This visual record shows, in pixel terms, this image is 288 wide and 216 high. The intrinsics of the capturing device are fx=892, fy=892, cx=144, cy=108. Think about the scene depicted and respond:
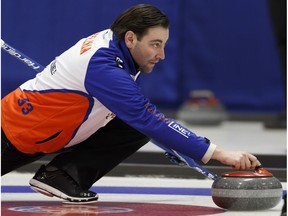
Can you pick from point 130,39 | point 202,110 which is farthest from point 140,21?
point 202,110

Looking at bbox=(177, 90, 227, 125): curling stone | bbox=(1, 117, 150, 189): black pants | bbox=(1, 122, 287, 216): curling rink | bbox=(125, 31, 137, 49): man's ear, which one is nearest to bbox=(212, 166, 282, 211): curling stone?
bbox=(1, 122, 287, 216): curling rink

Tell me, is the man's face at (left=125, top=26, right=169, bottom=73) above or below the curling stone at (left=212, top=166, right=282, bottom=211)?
above

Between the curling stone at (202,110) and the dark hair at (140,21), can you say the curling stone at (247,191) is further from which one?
the curling stone at (202,110)

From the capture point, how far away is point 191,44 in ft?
24.9

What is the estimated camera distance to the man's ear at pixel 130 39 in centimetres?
318

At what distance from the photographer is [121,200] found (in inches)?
136

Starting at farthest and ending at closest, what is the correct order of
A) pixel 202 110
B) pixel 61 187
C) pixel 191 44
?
1. pixel 191 44
2. pixel 202 110
3. pixel 61 187

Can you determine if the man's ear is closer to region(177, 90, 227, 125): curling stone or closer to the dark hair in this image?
the dark hair

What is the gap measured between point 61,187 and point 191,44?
439cm

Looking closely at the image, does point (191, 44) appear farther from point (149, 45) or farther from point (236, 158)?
point (236, 158)

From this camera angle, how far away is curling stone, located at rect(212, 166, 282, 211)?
10.1 feet

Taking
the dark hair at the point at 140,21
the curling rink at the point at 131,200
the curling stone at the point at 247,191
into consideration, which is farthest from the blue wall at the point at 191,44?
the curling stone at the point at 247,191

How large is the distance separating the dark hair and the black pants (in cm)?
42

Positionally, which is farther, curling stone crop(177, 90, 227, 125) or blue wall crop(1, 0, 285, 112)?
blue wall crop(1, 0, 285, 112)
